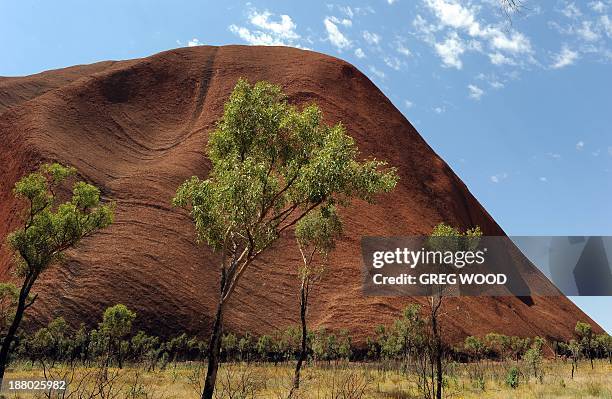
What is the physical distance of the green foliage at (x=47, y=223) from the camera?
Answer: 25.4 m

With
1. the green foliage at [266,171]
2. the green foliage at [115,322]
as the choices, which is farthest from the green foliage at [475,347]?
the green foliage at [266,171]

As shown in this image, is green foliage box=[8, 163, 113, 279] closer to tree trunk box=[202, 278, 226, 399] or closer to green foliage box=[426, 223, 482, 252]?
tree trunk box=[202, 278, 226, 399]

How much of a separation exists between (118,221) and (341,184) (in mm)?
59595

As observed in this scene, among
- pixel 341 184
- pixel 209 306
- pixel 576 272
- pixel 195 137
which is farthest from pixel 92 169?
pixel 576 272

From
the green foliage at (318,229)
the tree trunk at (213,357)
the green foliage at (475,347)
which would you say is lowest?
the green foliage at (475,347)

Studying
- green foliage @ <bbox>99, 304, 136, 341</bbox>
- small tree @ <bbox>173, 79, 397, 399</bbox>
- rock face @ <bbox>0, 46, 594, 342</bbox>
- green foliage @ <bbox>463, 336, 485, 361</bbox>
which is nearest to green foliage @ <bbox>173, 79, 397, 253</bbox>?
small tree @ <bbox>173, 79, 397, 399</bbox>

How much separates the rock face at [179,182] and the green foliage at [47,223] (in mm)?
33314

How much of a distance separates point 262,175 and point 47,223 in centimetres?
1508

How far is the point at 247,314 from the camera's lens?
2498 inches

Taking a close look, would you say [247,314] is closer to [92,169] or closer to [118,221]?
[118,221]

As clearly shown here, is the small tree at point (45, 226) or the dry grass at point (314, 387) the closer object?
the dry grass at point (314, 387)

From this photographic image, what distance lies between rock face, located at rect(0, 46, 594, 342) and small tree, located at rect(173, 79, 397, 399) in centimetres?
4446

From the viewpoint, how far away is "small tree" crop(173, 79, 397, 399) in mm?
17422

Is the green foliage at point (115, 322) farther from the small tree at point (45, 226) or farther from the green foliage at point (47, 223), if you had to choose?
the green foliage at point (47, 223)
